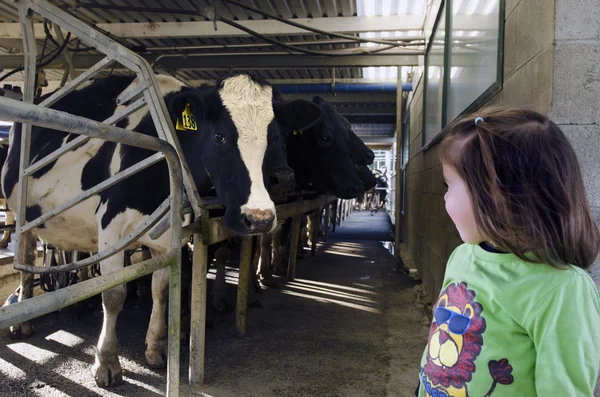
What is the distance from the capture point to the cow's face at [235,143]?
8.51ft

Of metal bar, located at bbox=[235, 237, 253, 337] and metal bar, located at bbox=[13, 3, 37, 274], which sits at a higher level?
metal bar, located at bbox=[13, 3, 37, 274]

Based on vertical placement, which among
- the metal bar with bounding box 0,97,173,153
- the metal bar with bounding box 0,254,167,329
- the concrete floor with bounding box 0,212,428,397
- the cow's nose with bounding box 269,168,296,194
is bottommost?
the concrete floor with bounding box 0,212,428,397

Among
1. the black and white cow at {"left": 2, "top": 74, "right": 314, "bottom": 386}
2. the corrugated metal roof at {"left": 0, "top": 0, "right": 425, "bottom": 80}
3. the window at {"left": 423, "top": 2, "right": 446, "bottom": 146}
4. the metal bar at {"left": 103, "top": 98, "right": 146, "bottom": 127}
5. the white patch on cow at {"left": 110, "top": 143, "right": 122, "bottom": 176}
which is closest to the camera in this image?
the metal bar at {"left": 103, "top": 98, "right": 146, "bottom": 127}

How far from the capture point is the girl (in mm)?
955

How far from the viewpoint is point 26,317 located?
1.05 meters

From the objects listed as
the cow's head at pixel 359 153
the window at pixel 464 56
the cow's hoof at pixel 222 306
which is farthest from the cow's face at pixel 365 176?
the cow's hoof at pixel 222 306

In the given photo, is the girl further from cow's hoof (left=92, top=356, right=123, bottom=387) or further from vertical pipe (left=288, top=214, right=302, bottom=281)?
vertical pipe (left=288, top=214, right=302, bottom=281)

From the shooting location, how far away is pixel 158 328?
10.4 feet

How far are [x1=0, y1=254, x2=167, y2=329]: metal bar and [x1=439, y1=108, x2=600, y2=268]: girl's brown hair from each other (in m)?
0.98

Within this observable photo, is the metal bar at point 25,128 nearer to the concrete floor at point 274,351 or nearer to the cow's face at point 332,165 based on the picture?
the concrete floor at point 274,351

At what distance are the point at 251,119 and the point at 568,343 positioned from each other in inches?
87.0

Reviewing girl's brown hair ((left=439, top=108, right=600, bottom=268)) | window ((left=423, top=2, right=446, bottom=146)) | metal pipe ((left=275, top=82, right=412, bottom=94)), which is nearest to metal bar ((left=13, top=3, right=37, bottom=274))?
girl's brown hair ((left=439, top=108, right=600, bottom=268))

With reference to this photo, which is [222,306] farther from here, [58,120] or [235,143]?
[58,120]

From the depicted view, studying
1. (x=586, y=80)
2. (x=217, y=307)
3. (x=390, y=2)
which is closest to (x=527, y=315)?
(x=586, y=80)
